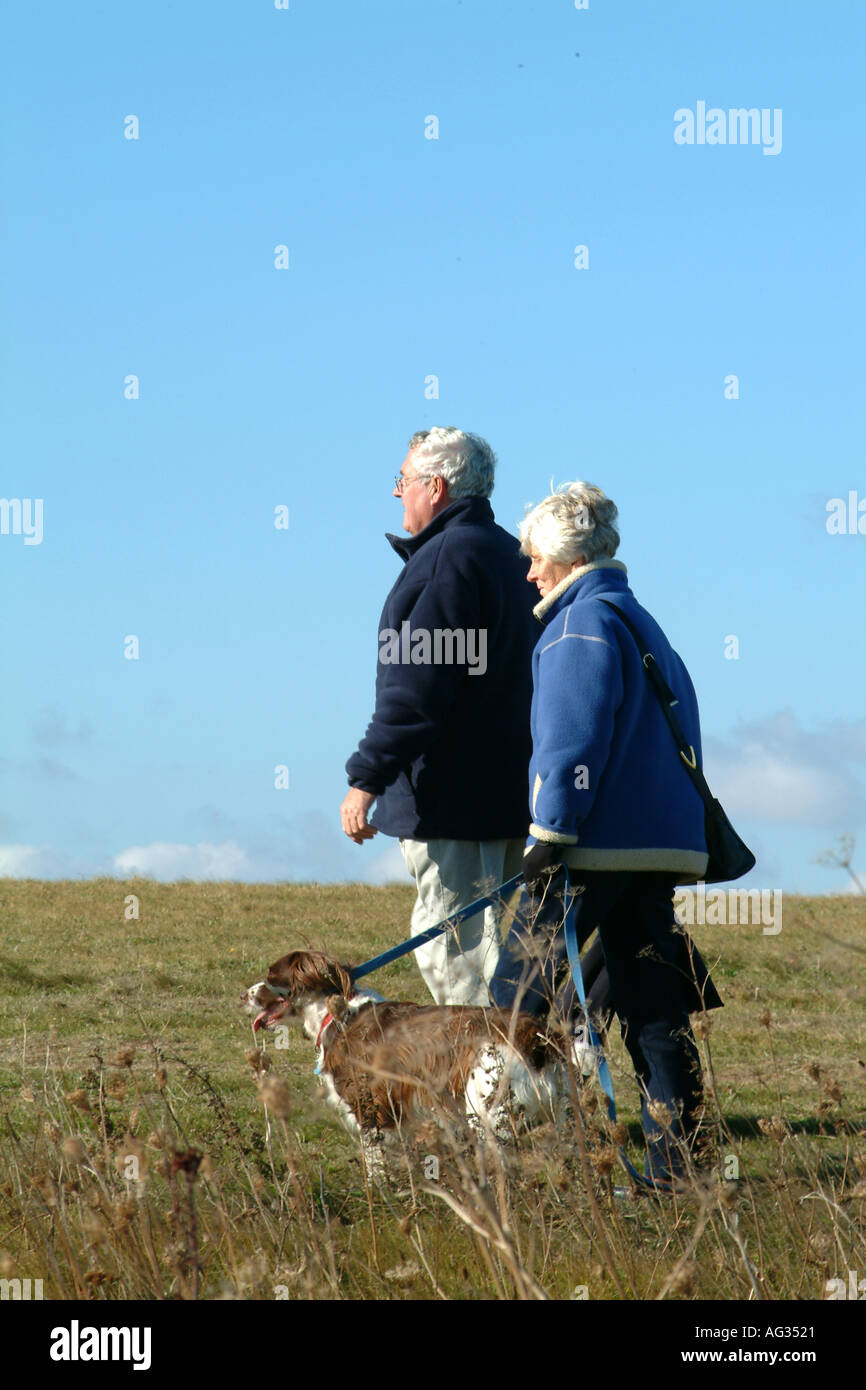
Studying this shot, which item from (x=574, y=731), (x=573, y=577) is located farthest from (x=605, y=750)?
(x=573, y=577)

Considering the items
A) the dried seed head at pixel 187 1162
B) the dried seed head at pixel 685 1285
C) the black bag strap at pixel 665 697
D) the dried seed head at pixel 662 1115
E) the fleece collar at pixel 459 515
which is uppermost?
the fleece collar at pixel 459 515

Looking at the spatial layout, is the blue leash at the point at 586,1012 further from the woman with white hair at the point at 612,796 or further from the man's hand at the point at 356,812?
the man's hand at the point at 356,812

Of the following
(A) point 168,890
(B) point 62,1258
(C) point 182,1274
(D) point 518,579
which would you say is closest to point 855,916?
(A) point 168,890

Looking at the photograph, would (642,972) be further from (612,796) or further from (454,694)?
(454,694)

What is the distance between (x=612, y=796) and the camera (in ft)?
15.0

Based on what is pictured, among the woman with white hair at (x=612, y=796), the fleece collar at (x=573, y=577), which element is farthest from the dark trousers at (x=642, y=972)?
the fleece collar at (x=573, y=577)

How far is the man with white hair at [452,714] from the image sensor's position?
17.9ft

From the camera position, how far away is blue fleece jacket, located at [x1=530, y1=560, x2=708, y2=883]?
4492 millimetres

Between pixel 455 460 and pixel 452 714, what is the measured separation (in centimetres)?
103

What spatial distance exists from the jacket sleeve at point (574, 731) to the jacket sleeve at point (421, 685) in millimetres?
898

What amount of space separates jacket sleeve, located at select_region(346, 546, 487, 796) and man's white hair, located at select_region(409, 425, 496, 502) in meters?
0.33

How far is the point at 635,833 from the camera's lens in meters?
4.58

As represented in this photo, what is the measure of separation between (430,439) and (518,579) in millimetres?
677
